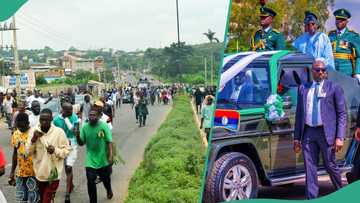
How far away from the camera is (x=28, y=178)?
17.8ft

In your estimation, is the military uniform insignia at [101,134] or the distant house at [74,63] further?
the military uniform insignia at [101,134]

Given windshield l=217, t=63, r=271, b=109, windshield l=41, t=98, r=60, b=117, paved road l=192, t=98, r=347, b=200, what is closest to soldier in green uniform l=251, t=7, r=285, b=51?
windshield l=217, t=63, r=271, b=109

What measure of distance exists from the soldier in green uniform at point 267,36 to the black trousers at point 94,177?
3.01m

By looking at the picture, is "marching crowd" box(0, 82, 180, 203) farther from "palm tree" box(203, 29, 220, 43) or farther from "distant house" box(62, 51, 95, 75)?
"palm tree" box(203, 29, 220, 43)

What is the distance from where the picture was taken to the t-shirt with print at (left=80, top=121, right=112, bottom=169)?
5816mm

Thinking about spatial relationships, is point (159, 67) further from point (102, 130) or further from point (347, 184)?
point (102, 130)

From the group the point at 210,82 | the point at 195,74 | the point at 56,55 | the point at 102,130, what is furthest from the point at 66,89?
the point at 102,130

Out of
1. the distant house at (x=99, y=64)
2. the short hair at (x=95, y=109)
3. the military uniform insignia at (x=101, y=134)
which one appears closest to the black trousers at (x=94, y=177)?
the military uniform insignia at (x=101, y=134)

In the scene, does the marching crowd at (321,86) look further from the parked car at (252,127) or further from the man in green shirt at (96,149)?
the man in green shirt at (96,149)

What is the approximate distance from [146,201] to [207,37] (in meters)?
1.28

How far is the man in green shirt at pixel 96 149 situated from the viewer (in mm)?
5809

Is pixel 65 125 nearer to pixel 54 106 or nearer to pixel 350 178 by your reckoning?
pixel 54 106

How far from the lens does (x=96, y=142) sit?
5902 millimetres

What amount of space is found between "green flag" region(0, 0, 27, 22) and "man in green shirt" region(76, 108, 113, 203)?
2211 millimetres
